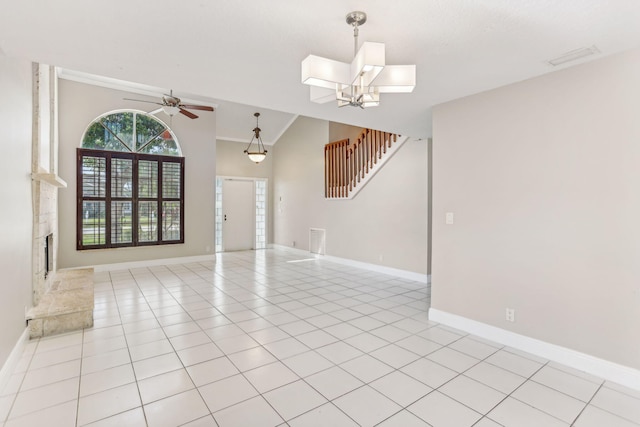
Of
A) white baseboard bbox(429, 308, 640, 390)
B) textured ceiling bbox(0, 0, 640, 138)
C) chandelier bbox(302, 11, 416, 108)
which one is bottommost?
white baseboard bbox(429, 308, 640, 390)

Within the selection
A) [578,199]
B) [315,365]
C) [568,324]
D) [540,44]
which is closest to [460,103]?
[540,44]

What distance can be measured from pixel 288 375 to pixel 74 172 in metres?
5.85

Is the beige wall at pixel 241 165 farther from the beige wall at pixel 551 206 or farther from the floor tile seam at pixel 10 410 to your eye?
the floor tile seam at pixel 10 410

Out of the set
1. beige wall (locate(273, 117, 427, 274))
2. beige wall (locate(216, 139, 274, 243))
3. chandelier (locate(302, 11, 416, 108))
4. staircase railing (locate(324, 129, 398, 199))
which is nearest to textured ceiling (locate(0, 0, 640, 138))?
chandelier (locate(302, 11, 416, 108))

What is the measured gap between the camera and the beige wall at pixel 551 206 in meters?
2.39

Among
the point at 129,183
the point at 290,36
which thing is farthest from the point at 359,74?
the point at 129,183

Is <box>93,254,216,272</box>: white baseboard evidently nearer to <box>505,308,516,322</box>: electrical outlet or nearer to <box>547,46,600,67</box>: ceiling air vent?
<box>505,308,516,322</box>: electrical outlet

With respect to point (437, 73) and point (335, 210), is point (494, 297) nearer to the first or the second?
point (437, 73)

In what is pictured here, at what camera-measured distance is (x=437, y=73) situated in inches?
108

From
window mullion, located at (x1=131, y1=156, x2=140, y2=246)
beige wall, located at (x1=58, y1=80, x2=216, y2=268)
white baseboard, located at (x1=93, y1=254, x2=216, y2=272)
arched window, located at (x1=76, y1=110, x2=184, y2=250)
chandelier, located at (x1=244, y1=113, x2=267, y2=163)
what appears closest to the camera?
beige wall, located at (x1=58, y1=80, x2=216, y2=268)

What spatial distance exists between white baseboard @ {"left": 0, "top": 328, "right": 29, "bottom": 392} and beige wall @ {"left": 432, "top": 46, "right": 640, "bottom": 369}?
3959 millimetres

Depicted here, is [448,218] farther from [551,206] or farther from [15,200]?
[15,200]

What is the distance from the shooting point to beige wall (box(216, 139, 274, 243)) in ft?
29.3

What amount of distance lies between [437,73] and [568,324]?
242 cm
